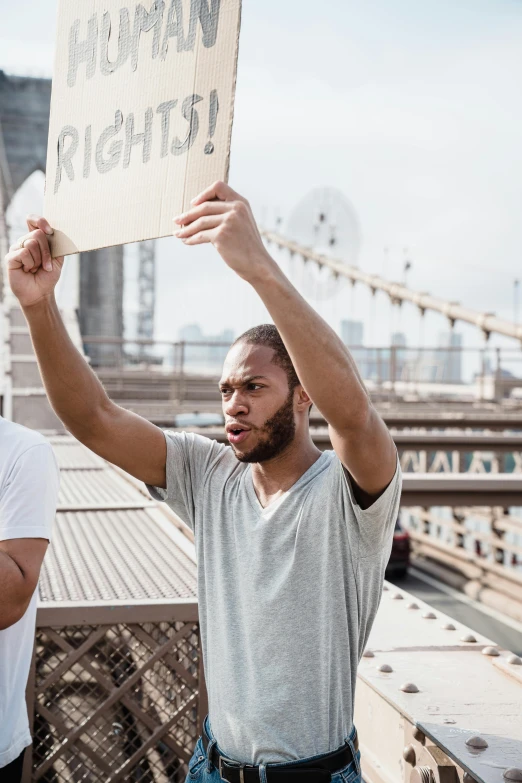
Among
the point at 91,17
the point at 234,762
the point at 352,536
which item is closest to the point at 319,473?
the point at 352,536

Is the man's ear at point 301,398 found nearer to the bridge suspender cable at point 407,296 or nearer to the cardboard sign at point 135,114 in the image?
the cardboard sign at point 135,114

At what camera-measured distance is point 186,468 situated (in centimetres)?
185

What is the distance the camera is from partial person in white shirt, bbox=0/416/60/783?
1.80 metres

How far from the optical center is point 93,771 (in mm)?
2459

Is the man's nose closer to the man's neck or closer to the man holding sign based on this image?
the man holding sign

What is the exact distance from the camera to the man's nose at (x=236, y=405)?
1670 millimetres

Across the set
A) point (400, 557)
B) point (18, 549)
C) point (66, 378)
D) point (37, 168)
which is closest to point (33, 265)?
point (66, 378)

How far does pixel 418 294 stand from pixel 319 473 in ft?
80.2

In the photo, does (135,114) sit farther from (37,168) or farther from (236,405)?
(37,168)

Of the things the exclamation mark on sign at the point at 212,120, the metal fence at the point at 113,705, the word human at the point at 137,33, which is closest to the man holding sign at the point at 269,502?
the exclamation mark on sign at the point at 212,120

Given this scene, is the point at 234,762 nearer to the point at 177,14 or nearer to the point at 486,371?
the point at 177,14

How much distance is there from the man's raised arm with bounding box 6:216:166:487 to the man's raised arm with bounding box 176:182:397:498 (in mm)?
461

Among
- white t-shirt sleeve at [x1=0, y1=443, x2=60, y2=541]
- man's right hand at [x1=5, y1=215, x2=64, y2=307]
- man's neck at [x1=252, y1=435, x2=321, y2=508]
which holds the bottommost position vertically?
white t-shirt sleeve at [x1=0, y1=443, x2=60, y2=541]

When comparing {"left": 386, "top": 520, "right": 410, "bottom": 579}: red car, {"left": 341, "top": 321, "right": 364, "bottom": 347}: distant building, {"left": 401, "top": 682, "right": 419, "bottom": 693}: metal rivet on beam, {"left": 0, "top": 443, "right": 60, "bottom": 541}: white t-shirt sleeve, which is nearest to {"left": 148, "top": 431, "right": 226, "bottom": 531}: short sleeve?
{"left": 0, "top": 443, "right": 60, "bottom": 541}: white t-shirt sleeve
